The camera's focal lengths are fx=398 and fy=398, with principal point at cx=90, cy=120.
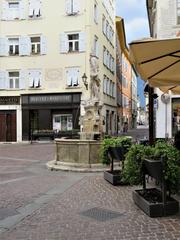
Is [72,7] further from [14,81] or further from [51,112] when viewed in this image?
[51,112]

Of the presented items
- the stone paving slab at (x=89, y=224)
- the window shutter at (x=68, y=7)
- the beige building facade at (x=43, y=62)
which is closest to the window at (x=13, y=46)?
the beige building facade at (x=43, y=62)

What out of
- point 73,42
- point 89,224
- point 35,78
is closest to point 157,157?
point 89,224

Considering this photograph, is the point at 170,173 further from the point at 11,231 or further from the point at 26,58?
the point at 26,58

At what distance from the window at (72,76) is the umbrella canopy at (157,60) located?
22323 millimetres

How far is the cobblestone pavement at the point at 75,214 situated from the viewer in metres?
5.34

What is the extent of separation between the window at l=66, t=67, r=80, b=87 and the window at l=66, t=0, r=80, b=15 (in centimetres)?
453

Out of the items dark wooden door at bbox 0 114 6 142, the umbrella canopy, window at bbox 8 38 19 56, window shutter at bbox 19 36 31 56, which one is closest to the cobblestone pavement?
the umbrella canopy

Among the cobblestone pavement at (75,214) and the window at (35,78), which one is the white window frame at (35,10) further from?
the cobblestone pavement at (75,214)

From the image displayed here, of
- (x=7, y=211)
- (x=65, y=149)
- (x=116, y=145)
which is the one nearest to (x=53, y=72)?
(x=65, y=149)

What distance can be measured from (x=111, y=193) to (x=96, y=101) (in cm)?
837

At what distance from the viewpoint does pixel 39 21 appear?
3238 centimetres

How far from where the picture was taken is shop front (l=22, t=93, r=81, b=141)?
3100 centimetres

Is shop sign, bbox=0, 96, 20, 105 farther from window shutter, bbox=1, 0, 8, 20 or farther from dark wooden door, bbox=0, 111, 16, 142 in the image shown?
window shutter, bbox=1, 0, 8, 20

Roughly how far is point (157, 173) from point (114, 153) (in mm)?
3464
